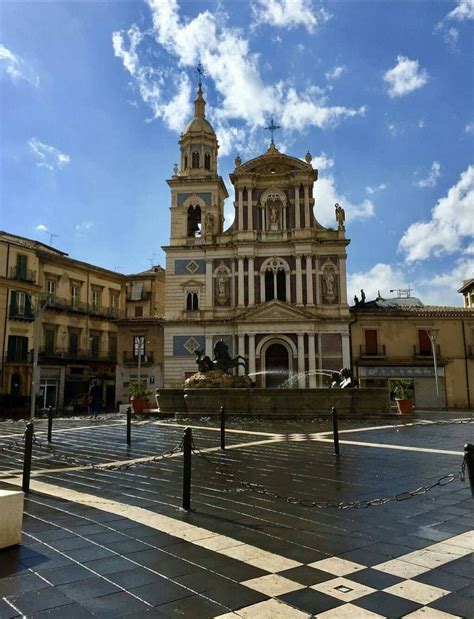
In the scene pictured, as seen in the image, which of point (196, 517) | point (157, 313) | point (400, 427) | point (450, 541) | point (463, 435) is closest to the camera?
point (450, 541)

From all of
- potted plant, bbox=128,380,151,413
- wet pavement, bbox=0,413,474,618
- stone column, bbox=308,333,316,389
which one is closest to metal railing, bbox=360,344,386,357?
stone column, bbox=308,333,316,389

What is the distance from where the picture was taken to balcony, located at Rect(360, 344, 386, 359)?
37.8 meters

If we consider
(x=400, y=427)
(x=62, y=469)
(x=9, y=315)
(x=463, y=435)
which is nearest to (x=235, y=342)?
(x=9, y=315)

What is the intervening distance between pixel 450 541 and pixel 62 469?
6.53 meters

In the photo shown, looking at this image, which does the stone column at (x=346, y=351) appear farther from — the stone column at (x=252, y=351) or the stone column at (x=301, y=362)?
the stone column at (x=252, y=351)

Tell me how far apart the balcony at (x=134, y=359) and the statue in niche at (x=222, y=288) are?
7.69 metres

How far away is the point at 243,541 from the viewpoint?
4.77m

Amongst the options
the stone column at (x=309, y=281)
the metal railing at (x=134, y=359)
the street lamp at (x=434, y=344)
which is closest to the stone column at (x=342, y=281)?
the stone column at (x=309, y=281)

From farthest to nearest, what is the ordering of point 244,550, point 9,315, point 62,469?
point 9,315 < point 62,469 < point 244,550

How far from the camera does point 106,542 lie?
15.5 feet

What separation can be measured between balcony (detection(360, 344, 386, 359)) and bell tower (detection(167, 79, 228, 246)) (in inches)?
564

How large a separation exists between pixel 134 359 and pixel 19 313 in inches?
376

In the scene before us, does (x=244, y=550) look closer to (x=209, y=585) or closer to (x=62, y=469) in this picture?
(x=209, y=585)

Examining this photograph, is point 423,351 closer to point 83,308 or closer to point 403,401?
point 403,401
